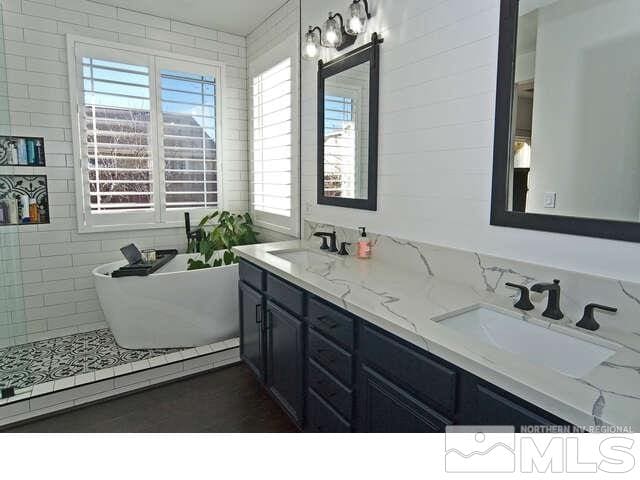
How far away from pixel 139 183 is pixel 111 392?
1.90 m

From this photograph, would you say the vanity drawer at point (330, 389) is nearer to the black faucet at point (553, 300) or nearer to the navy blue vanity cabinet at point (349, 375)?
the navy blue vanity cabinet at point (349, 375)

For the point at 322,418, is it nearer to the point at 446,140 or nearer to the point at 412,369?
the point at 412,369

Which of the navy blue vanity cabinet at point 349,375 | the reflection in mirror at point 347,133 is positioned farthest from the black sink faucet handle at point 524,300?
the reflection in mirror at point 347,133

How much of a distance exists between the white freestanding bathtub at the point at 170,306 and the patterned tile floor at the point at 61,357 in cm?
14

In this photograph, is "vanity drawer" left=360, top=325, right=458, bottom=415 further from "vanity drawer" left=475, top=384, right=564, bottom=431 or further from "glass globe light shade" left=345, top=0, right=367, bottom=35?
"glass globe light shade" left=345, top=0, right=367, bottom=35

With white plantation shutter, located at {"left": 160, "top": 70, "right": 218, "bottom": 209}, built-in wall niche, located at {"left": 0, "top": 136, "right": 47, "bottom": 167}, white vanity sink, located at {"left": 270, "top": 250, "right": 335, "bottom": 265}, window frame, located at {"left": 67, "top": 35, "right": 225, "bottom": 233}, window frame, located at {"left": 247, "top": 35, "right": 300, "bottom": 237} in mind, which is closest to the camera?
white vanity sink, located at {"left": 270, "top": 250, "right": 335, "bottom": 265}

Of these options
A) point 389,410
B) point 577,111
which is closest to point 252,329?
point 389,410

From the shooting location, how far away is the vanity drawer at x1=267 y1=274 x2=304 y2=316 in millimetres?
2016

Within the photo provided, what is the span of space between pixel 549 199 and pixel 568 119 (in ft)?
0.98

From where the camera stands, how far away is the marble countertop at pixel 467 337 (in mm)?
887

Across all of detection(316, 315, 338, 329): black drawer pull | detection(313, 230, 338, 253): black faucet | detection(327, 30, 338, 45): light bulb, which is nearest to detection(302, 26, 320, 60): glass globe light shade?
detection(327, 30, 338, 45): light bulb

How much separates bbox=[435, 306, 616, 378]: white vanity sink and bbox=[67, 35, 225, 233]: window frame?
3.13 meters

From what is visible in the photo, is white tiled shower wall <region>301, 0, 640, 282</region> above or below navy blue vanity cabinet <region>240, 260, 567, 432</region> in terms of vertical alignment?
above
